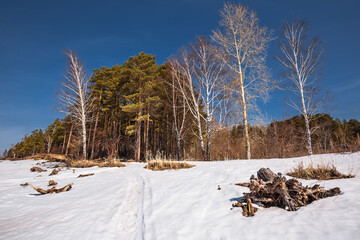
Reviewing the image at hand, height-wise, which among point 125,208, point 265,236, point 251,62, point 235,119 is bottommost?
point 125,208

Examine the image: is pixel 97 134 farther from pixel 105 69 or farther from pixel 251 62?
pixel 251 62

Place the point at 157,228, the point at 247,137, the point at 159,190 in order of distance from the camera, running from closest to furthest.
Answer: the point at 157,228, the point at 159,190, the point at 247,137

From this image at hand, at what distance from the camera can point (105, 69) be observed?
22672 millimetres

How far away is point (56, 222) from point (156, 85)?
1579cm

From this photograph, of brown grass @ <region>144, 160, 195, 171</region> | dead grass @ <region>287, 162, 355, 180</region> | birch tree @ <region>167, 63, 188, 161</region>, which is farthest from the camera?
birch tree @ <region>167, 63, 188, 161</region>

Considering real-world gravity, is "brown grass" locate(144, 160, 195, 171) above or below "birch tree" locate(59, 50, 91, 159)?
below

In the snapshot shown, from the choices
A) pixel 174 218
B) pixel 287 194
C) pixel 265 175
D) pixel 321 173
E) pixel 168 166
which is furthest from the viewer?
pixel 168 166

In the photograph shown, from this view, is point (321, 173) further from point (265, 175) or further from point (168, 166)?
point (168, 166)

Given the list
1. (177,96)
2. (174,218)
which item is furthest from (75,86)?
(174,218)

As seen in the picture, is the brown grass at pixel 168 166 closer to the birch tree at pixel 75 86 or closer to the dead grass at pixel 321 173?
the dead grass at pixel 321 173

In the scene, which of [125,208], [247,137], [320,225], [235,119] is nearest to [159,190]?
[125,208]

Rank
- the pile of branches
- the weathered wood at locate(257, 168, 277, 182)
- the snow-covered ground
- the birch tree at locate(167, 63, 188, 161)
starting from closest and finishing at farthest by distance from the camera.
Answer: the snow-covered ground → the pile of branches → the weathered wood at locate(257, 168, 277, 182) → the birch tree at locate(167, 63, 188, 161)

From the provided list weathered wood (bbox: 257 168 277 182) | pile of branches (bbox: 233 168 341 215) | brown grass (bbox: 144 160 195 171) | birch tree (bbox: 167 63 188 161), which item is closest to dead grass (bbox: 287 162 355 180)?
weathered wood (bbox: 257 168 277 182)

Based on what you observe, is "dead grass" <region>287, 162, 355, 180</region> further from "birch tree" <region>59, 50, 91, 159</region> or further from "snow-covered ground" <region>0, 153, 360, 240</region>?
"birch tree" <region>59, 50, 91, 159</region>
